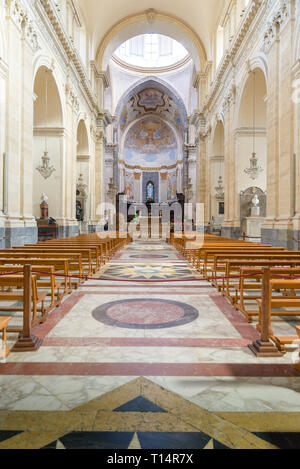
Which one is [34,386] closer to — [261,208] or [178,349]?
[178,349]

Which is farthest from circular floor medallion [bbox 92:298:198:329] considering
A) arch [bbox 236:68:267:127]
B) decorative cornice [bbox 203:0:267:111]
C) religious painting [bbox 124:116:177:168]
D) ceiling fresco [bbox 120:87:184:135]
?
religious painting [bbox 124:116:177:168]

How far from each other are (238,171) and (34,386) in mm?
14724

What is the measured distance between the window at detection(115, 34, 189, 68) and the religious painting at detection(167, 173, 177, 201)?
1296 centimetres

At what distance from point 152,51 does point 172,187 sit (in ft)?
51.7

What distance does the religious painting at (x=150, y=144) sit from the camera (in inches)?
1634

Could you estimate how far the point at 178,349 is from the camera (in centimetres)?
326

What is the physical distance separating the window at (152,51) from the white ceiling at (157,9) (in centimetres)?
1391

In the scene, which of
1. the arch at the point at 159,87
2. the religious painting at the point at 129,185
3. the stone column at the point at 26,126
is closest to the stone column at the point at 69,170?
the stone column at the point at 26,126

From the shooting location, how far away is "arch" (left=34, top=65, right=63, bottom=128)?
13.4 metres

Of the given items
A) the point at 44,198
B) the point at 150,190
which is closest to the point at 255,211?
the point at 44,198

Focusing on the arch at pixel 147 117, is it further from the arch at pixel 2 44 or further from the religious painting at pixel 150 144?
the arch at pixel 2 44

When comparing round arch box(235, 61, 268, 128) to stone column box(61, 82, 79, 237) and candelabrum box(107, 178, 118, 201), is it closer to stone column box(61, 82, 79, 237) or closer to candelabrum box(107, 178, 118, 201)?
stone column box(61, 82, 79, 237)

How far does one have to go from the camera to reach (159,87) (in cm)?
3562
